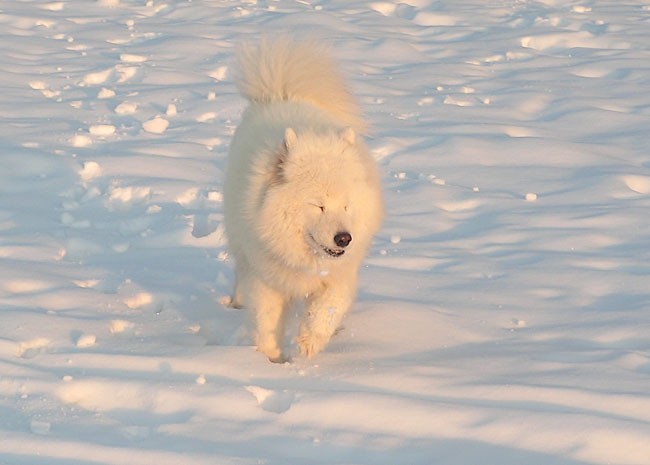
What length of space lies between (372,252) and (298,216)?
1.73 m

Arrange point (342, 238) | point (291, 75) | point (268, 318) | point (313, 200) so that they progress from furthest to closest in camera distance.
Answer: point (291, 75)
point (268, 318)
point (313, 200)
point (342, 238)

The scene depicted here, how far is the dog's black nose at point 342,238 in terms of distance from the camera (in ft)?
13.1

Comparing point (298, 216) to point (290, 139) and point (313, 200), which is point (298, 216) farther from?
point (290, 139)

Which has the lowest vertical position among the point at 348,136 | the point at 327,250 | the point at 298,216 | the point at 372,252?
the point at 372,252

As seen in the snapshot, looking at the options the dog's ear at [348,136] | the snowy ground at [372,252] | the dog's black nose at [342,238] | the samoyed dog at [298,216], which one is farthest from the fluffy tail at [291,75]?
the dog's black nose at [342,238]

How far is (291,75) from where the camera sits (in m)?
5.07

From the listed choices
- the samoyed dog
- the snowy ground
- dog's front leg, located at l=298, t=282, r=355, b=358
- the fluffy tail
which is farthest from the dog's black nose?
the fluffy tail

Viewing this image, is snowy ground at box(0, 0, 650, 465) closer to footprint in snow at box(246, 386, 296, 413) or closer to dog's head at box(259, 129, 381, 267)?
footprint in snow at box(246, 386, 296, 413)

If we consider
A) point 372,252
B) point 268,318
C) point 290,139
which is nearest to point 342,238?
point 290,139

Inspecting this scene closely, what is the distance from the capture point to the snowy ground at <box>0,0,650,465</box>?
346cm

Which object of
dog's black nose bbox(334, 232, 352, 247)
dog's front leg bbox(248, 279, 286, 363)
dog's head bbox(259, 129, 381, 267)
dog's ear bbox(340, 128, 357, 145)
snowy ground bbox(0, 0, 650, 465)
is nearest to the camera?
snowy ground bbox(0, 0, 650, 465)

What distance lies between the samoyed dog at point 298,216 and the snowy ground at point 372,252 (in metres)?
0.23

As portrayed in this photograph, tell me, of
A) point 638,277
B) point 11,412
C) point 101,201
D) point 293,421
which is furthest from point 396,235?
point 11,412

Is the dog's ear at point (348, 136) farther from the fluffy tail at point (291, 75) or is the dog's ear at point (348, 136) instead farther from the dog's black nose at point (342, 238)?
the fluffy tail at point (291, 75)
